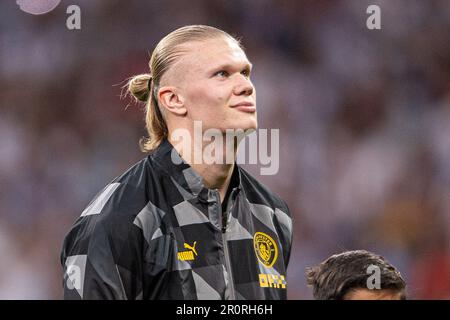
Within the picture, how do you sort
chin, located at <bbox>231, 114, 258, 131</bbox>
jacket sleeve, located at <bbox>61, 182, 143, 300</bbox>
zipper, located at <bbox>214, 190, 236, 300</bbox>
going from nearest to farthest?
1. jacket sleeve, located at <bbox>61, 182, 143, 300</bbox>
2. zipper, located at <bbox>214, 190, 236, 300</bbox>
3. chin, located at <bbox>231, 114, 258, 131</bbox>

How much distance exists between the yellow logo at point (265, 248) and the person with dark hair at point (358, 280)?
219 mm

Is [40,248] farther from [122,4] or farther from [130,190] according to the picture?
[130,190]

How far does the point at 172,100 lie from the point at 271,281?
2.34 feet

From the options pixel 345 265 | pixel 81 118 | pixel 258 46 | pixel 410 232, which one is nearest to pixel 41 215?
pixel 81 118

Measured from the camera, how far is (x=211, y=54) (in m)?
2.46

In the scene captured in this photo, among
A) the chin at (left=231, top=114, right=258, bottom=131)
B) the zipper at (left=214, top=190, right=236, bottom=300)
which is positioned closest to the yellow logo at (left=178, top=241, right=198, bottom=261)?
the zipper at (left=214, top=190, right=236, bottom=300)

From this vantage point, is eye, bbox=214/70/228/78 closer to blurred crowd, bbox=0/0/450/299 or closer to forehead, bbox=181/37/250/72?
forehead, bbox=181/37/250/72

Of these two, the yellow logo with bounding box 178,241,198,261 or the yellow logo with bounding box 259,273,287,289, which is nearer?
the yellow logo with bounding box 178,241,198,261

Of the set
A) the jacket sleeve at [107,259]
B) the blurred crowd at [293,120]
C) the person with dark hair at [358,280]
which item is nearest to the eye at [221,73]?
the jacket sleeve at [107,259]

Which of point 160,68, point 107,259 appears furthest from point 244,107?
point 107,259

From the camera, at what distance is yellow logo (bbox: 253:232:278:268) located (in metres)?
2.48

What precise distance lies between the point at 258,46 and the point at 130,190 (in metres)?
3.53

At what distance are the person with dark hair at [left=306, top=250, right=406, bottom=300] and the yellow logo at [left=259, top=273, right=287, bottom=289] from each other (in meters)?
0.19

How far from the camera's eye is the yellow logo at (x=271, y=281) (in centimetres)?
241
